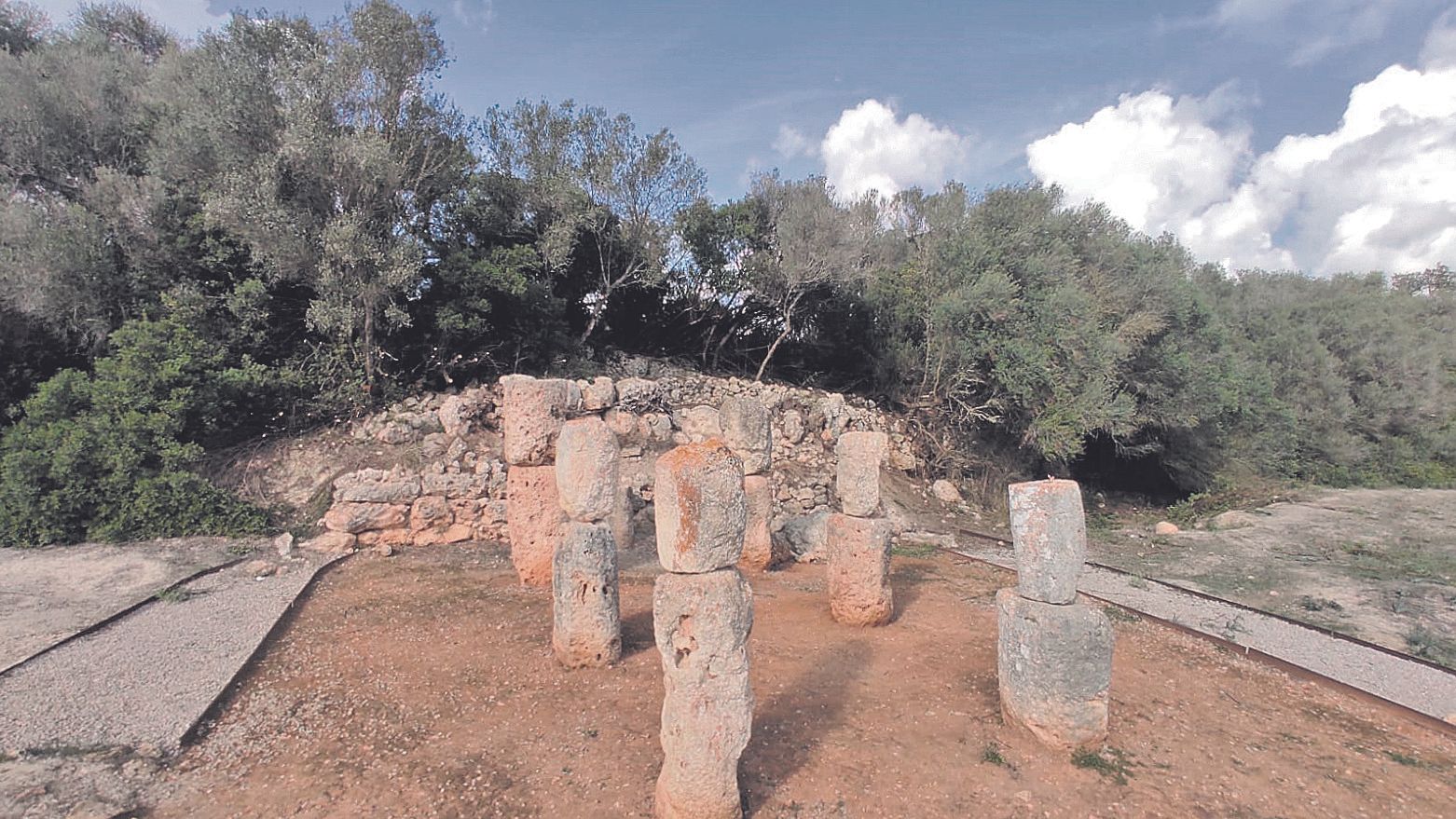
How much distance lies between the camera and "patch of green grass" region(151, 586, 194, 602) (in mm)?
7426

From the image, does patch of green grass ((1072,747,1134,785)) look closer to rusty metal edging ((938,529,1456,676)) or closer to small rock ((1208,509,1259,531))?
rusty metal edging ((938,529,1456,676))

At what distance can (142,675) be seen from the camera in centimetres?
558

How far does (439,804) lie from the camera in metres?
3.90

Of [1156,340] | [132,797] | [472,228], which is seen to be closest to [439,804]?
[132,797]

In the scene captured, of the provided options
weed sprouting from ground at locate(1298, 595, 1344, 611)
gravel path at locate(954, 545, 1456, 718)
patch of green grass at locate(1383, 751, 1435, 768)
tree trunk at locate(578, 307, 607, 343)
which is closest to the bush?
tree trunk at locate(578, 307, 607, 343)

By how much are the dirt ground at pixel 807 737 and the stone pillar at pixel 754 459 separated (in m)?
2.34

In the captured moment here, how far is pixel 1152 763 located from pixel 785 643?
3081mm

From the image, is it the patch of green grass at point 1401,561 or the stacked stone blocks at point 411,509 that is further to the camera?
the stacked stone blocks at point 411,509

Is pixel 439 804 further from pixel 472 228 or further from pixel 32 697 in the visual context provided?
pixel 472 228

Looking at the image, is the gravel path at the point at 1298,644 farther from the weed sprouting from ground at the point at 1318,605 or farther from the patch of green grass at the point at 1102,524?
the patch of green grass at the point at 1102,524

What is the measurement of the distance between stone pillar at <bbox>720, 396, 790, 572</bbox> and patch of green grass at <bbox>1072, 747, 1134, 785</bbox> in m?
4.47

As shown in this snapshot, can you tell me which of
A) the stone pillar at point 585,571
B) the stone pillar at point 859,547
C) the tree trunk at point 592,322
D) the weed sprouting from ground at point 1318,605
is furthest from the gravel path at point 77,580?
the weed sprouting from ground at point 1318,605

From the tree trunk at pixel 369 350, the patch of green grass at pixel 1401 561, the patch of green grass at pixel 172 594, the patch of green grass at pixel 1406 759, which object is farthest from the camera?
the tree trunk at pixel 369 350

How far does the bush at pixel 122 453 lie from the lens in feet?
28.9
